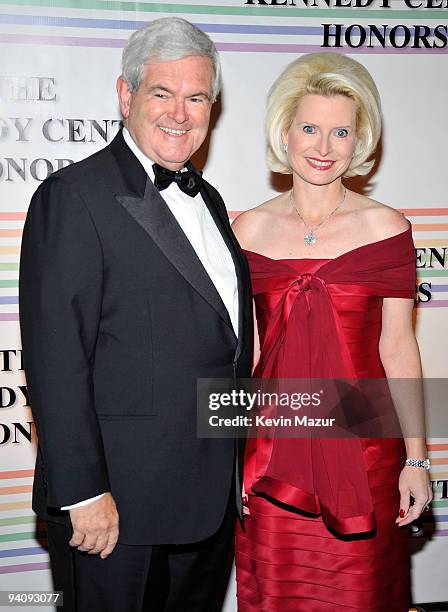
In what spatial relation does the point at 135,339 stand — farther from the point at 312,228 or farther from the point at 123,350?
the point at 312,228

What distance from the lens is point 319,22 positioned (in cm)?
307

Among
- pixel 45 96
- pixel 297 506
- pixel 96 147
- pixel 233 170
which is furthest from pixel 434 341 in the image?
pixel 45 96

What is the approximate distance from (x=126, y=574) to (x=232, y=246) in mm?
861

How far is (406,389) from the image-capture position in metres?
2.36

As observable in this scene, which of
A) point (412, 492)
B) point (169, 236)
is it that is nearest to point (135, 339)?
point (169, 236)

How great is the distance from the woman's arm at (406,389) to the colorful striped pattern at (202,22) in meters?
1.22

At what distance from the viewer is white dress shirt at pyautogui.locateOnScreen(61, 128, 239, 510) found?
80.7 inches

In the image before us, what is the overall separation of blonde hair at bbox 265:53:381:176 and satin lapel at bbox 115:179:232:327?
562 mm

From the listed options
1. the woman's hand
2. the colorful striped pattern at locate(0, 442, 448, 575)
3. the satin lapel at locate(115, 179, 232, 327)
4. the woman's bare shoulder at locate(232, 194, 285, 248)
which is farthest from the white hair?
the colorful striped pattern at locate(0, 442, 448, 575)

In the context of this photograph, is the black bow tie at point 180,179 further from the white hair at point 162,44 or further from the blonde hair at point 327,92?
the blonde hair at point 327,92

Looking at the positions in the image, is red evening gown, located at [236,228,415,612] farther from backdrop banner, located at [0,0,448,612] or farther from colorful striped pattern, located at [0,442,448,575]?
colorful striped pattern, located at [0,442,448,575]

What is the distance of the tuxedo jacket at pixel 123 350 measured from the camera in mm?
1786

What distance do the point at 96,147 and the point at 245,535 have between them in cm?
145

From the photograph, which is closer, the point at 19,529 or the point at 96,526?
the point at 96,526
